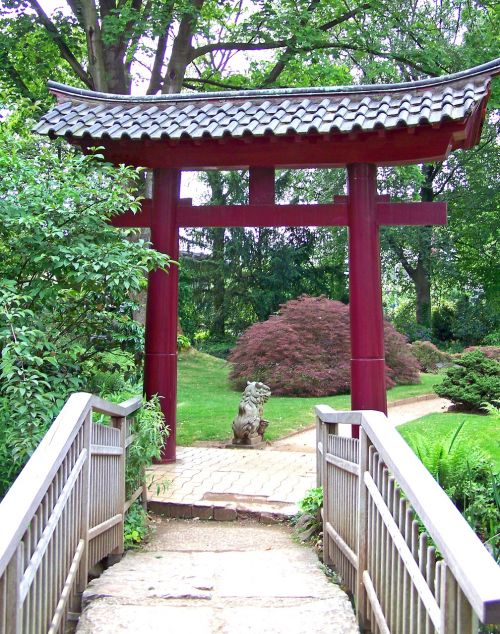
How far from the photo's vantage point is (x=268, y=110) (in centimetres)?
797

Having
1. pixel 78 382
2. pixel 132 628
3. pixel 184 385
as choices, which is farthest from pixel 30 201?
pixel 184 385

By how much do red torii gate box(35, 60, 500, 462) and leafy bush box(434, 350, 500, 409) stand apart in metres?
5.51

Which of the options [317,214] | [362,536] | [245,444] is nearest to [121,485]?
[362,536]

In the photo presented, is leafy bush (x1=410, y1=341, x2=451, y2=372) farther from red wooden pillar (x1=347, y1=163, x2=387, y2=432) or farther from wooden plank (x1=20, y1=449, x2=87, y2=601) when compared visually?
wooden plank (x1=20, y1=449, x2=87, y2=601)

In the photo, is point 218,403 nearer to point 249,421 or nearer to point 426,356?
point 249,421

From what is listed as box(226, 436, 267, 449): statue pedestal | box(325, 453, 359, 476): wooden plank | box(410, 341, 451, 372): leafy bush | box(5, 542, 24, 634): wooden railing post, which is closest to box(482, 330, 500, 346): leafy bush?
box(410, 341, 451, 372): leafy bush

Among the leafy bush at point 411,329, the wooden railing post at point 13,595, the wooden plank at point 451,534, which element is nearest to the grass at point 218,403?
the leafy bush at point 411,329

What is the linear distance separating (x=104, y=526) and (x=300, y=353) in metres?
13.0

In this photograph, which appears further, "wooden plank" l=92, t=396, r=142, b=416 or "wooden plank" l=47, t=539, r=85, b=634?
"wooden plank" l=92, t=396, r=142, b=416

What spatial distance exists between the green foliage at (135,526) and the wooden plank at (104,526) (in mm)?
498

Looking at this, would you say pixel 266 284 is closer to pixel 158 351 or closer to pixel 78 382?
pixel 158 351

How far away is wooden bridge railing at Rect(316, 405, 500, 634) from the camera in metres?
1.84

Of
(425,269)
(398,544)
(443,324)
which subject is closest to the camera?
(398,544)

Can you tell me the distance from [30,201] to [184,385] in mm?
12897
